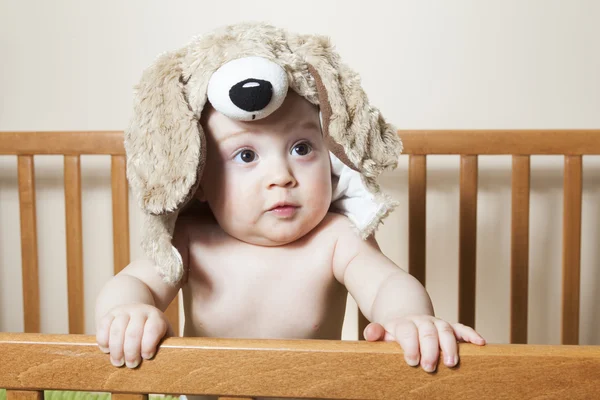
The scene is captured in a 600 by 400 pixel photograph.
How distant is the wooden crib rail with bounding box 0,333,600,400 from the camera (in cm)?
48

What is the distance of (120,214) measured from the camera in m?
1.21

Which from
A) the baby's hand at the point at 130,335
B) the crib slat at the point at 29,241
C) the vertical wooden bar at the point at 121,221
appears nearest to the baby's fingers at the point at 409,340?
the baby's hand at the point at 130,335

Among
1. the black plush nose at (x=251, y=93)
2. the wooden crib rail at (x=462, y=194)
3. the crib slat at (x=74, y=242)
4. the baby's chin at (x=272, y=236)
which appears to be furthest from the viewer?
the crib slat at (x=74, y=242)

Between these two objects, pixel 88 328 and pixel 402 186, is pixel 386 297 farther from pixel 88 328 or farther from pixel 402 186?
pixel 88 328

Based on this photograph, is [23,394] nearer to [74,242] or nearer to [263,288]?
[263,288]

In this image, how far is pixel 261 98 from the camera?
25.8 inches

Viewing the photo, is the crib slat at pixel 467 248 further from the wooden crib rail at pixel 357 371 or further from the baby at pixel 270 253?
the wooden crib rail at pixel 357 371

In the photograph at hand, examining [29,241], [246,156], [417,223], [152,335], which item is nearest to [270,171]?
[246,156]

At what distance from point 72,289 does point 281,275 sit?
61cm

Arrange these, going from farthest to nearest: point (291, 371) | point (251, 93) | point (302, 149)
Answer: point (302, 149) < point (251, 93) < point (291, 371)

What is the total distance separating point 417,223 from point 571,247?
0.86 ft

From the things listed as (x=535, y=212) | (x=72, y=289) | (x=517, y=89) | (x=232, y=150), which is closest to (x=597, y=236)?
(x=535, y=212)

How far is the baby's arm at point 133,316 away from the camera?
515mm

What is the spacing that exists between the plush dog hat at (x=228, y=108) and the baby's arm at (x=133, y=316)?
3 centimetres
